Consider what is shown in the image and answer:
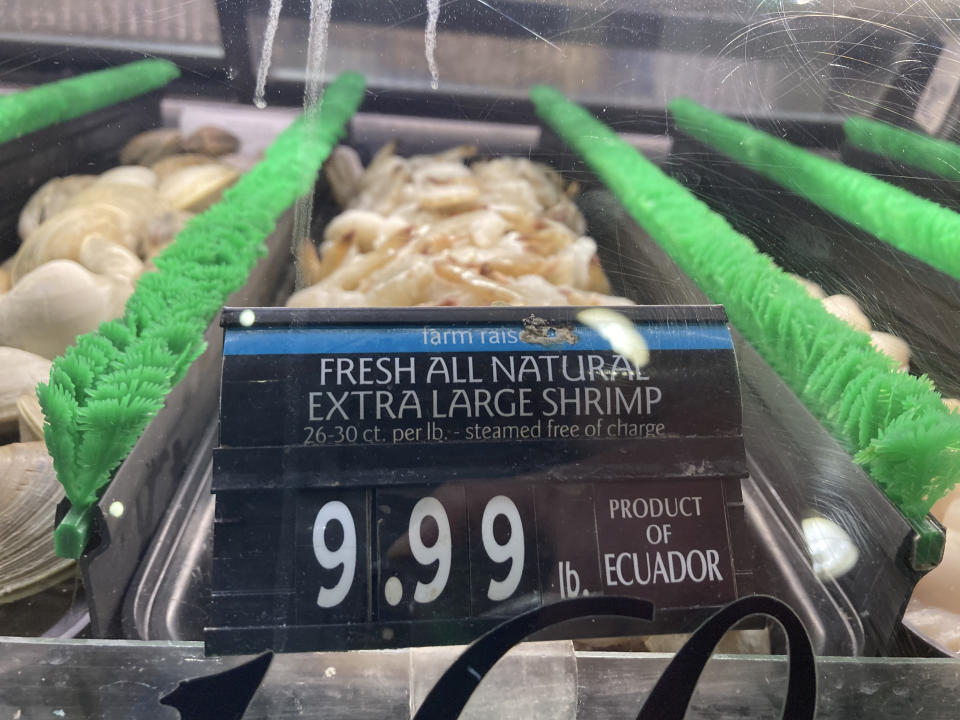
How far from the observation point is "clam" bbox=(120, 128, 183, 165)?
0.86 meters

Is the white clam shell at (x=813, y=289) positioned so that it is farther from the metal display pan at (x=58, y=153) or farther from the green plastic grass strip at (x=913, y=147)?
the metal display pan at (x=58, y=153)

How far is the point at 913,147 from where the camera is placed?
1.93 feet

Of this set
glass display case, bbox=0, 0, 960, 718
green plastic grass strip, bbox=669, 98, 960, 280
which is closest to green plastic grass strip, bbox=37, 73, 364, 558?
glass display case, bbox=0, 0, 960, 718

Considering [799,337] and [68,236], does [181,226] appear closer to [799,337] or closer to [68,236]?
[68,236]

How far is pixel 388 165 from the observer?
1.04 metres

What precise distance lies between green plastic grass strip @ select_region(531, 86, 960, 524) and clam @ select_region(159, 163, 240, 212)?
24.2 inches

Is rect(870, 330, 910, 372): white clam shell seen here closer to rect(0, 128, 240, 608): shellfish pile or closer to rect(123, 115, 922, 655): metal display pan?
rect(123, 115, 922, 655): metal display pan

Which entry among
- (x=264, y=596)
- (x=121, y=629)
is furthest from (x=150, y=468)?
(x=264, y=596)

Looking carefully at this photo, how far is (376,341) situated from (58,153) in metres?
0.75

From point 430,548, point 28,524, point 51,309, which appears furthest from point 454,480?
point 51,309

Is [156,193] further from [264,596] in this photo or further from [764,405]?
[764,405]

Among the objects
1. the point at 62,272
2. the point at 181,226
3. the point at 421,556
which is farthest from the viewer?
the point at 181,226

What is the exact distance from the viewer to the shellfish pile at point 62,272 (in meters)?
0.65

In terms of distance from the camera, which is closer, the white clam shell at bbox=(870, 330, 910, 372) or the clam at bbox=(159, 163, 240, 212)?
the white clam shell at bbox=(870, 330, 910, 372)
